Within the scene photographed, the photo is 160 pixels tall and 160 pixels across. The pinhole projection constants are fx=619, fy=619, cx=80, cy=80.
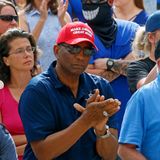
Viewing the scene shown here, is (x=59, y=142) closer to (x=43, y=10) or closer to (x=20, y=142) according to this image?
(x=20, y=142)

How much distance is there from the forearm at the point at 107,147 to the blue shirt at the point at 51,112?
0.15ft

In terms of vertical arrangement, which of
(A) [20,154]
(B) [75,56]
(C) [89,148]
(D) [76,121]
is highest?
(B) [75,56]

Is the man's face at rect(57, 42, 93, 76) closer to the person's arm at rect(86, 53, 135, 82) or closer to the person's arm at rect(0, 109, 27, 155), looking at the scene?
the person's arm at rect(0, 109, 27, 155)

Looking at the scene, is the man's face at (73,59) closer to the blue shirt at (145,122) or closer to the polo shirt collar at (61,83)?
the polo shirt collar at (61,83)

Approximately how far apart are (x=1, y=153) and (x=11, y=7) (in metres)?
2.60

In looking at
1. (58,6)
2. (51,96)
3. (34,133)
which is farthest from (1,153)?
(58,6)

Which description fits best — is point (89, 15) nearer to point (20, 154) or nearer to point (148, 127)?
point (20, 154)

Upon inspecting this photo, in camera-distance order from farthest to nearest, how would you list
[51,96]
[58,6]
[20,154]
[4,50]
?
1. [58,6]
2. [4,50]
3. [20,154]
4. [51,96]

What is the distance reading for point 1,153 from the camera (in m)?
3.77

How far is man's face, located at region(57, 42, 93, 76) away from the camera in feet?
12.9

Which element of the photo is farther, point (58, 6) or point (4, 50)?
point (58, 6)

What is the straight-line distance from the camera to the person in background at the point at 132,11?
6305mm

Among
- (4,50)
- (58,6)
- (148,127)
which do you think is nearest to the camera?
(148,127)

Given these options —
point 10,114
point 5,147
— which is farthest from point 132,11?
point 5,147
